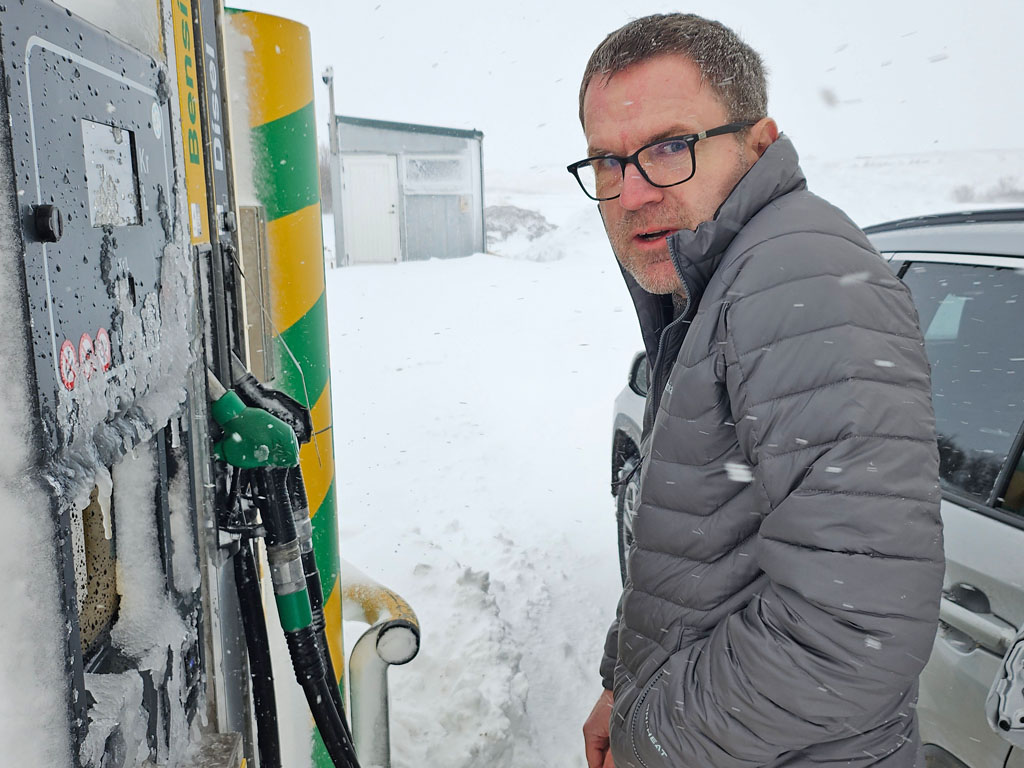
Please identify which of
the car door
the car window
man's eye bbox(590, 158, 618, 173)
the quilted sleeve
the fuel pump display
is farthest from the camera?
the car window

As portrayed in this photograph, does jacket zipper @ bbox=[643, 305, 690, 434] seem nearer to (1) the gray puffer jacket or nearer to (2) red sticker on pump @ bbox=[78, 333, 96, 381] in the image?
(1) the gray puffer jacket

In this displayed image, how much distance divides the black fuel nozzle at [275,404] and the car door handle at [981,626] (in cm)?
147

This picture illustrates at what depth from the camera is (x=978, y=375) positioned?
88.0 inches

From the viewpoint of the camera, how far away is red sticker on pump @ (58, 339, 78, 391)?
2.56ft

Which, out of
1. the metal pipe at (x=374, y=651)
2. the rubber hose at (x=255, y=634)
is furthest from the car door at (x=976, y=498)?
the rubber hose at (x=255, y=634)

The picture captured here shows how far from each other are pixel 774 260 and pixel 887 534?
44cm

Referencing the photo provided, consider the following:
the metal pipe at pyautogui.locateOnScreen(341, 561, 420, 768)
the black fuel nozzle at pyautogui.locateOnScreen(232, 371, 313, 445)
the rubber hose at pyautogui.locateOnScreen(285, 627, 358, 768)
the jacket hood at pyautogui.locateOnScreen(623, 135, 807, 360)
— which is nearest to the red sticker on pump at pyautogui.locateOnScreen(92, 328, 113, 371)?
the black fuel nozzle at pyautogui.locateOnScreen(232, 371, 313, 445)

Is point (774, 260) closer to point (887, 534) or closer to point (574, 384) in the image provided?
point (887, 534)

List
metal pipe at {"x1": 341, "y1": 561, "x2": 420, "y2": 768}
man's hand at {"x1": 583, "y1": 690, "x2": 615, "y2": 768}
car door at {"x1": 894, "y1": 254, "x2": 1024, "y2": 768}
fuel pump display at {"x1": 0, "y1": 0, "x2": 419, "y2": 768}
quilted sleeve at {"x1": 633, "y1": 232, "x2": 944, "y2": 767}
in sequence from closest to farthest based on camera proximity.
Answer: fuel pump display at {"x1": 0, "y1": 0, "x2": 419, "y2": 768}, quilted sleeve at {"x1": 633, "y1": 232, "x2": 944, "y2": 767}, man's hand at {"x1": 583, "y1": 690, "x2": 615, "y2": 768}, car door at {"x1": 894, "y1": 254, "x2": 1024, "y2": 768}, metal pipe at {"x1": 341, "y1": 561, "x2": 420, "y2": 768}

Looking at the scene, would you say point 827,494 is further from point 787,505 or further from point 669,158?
point 669,158

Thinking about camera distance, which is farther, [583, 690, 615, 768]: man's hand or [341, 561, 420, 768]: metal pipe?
[341, 561, 420, 768]: metal pipe

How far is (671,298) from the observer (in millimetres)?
1759

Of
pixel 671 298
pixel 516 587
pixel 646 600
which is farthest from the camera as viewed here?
pixel 516 587

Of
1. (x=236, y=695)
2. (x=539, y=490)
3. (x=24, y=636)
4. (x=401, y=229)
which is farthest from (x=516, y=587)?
(x=401, y=229)
